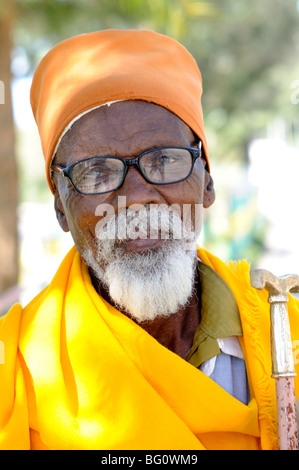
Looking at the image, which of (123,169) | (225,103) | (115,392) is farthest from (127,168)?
(225,103)

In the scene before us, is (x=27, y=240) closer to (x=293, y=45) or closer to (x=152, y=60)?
(x=293, y=45)

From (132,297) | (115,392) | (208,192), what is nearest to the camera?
(115,392)

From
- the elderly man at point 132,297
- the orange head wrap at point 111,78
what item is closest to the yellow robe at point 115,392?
the elderly man at point 132,297

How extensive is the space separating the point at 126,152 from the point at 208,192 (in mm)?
533

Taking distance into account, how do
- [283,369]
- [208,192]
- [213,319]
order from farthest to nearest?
[208,192] → [213,319] → [283,369]

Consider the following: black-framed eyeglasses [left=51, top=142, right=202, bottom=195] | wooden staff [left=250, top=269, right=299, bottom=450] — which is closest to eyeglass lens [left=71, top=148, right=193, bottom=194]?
black-framed eyeglasses [left=51, top=142, right=202, bottom=195]

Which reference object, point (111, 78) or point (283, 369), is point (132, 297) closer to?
point (283, 369)

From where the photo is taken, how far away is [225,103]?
24.3 m

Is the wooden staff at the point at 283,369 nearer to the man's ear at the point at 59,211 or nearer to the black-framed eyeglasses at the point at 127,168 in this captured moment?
the black-framed eyeglasses at the point at 127,168

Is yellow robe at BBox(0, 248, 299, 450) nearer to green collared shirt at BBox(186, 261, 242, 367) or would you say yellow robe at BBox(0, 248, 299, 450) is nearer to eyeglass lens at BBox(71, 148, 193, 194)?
green collared shirt at BBox(186, 261, 242, 367)

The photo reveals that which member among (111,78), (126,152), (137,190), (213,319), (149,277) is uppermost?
(111,78)

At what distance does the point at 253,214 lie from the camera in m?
15.8

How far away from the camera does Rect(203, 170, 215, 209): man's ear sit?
2.72 m
